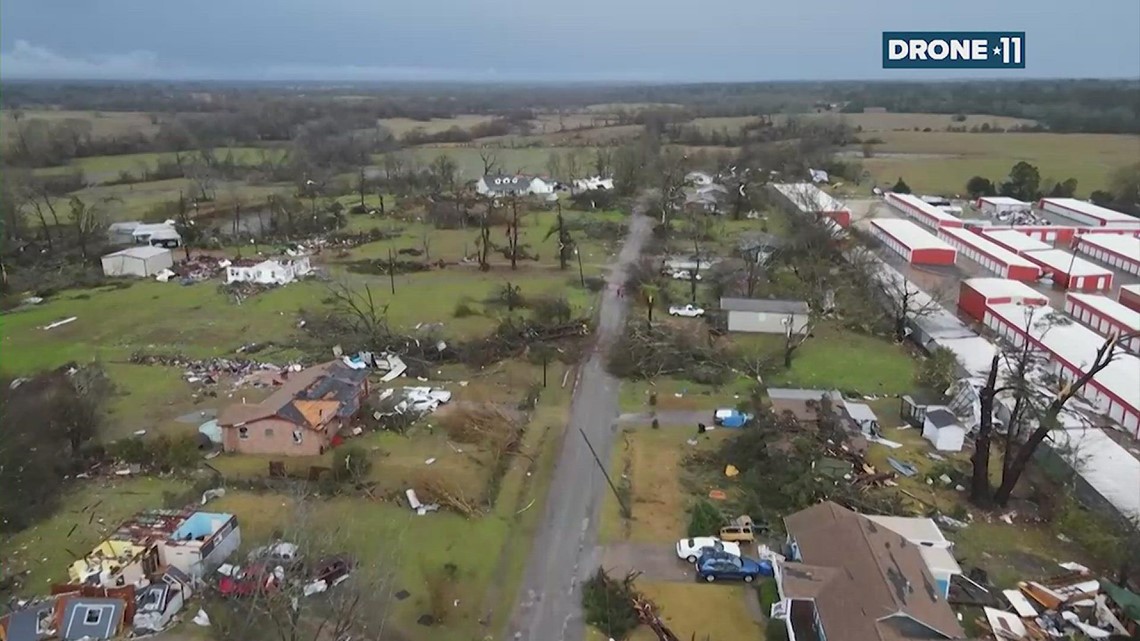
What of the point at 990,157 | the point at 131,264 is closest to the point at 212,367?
the point at 131,264

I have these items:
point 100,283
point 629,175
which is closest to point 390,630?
point 100,283

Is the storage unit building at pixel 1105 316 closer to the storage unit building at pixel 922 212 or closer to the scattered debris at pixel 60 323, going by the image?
the storage unit building at pixel 922 212

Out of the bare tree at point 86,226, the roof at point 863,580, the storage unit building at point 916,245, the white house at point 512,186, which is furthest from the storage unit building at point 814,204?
the bare tree at point 86,226

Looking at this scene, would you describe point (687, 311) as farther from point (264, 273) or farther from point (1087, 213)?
point (1087, 213)

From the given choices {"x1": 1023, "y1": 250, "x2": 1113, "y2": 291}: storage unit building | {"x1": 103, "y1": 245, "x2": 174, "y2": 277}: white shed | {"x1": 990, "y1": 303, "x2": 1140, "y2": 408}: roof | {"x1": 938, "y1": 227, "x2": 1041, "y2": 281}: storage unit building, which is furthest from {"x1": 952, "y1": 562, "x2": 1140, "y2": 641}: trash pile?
{"x1": 103, "y1": 245, "x2": 174, "y2": 277}: white shed

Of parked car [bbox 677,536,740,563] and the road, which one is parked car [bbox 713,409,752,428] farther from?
parked car [bbox 677,536,740,563]

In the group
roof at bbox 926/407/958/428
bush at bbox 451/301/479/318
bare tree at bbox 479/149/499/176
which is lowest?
roof at bbox 926/407/958/428
